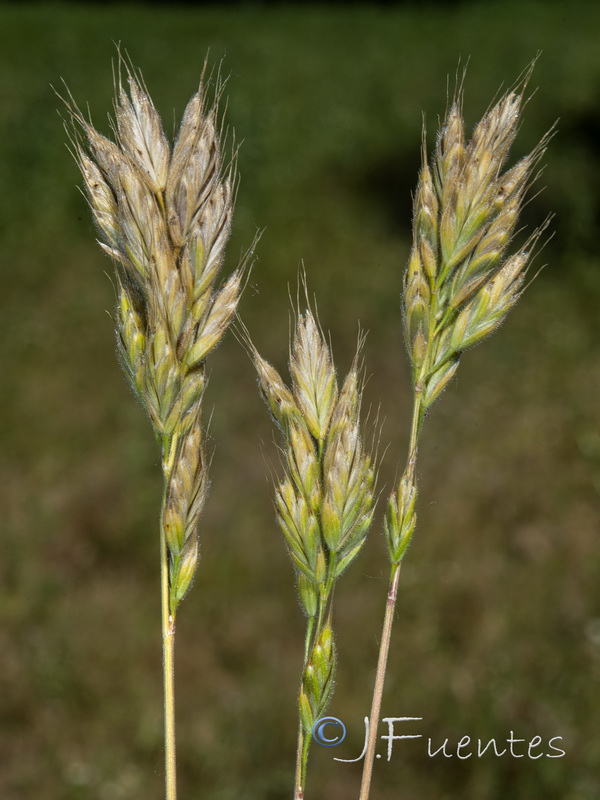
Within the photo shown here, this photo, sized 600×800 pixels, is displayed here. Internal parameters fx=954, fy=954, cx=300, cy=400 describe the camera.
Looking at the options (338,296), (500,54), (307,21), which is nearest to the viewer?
(338,296)

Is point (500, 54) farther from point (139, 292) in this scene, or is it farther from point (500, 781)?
point (139, 292)

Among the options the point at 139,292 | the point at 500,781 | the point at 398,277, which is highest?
the point at 398,277

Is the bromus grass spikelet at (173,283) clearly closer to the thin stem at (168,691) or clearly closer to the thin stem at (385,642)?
the thin stem at (168,691)

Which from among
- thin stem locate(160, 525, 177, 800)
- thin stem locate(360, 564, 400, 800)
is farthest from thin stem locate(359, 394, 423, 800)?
thin stem locate(160, 525, 177, 800)

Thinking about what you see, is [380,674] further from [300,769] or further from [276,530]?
[276,530]

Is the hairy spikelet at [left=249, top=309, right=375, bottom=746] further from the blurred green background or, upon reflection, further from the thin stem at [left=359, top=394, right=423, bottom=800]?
the blurred green background

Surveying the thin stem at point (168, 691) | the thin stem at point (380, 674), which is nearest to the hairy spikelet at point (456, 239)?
the thin stem at point (380, 674)

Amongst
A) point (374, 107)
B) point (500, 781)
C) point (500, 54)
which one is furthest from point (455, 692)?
point (500, 54)
